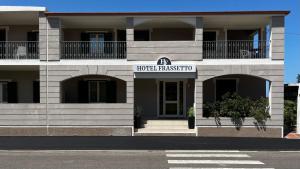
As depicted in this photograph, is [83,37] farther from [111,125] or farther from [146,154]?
[146,154]

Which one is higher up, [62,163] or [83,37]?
[83,37]

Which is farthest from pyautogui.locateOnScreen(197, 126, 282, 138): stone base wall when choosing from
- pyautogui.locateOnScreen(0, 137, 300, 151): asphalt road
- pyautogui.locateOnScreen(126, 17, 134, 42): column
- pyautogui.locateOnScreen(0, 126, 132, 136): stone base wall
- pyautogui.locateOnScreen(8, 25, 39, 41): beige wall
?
pyautogui.locateOnScreen(8, 25, 39, 41): beige wall

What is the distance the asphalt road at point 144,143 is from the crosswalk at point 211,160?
0.91 metres

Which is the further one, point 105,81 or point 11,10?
point 105,81

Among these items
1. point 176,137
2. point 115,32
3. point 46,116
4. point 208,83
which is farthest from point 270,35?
point 46,116

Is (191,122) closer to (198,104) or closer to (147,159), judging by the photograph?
(198,104)

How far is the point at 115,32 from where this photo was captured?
1892 cm

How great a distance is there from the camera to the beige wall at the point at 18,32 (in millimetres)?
19250

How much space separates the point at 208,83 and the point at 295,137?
5.42m

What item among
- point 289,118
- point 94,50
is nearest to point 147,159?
point 94,50

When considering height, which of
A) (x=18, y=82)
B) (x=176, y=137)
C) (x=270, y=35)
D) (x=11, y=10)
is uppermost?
(x=11, y=10)

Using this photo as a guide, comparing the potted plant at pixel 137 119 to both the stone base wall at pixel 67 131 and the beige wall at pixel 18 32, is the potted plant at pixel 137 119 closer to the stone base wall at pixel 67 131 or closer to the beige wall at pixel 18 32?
the stone base wall at pixel 67 131

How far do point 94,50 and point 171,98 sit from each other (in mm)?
5011

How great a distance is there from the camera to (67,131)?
1647 cm
